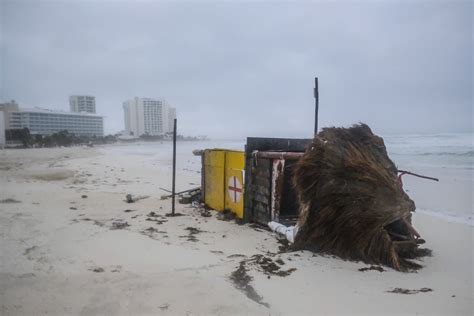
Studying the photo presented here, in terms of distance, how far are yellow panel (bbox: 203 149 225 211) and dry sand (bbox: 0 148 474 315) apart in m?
0.93

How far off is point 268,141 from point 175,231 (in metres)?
2.70

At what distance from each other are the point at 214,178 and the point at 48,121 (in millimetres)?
127522

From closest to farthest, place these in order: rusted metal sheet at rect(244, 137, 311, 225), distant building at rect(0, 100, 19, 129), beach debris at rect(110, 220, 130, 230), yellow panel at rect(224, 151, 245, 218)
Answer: rusted metal sheet at rect(244, 137, 311, 225) → beach debris at rect(110, 220, 130, 230) → yellow panel at rect(224, 151, 245, 218) → distant building at rect(0, 100, 19, 129)

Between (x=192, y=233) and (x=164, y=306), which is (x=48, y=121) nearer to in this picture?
(x=192, y=233)

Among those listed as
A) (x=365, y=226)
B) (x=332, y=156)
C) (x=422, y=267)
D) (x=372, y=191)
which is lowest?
(x=422, y=267)

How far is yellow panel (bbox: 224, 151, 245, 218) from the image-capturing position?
676 cm

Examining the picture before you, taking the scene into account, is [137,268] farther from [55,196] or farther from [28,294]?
[55,196]

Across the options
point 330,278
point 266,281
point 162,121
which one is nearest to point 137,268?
point 266,281

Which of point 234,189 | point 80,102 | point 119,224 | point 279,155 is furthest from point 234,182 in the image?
point 80,102

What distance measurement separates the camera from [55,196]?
934cm

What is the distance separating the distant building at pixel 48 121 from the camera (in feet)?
342

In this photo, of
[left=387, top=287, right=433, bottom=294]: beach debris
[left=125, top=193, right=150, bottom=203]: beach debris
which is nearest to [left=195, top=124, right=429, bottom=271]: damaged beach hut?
[left=387, top=287, right=433, bottom=294]: beach debris

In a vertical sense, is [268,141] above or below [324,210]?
above

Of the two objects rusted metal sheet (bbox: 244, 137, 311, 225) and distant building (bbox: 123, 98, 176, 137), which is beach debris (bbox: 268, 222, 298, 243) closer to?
rusted metal sheet (bbox: 244, 137, 311, 225)
